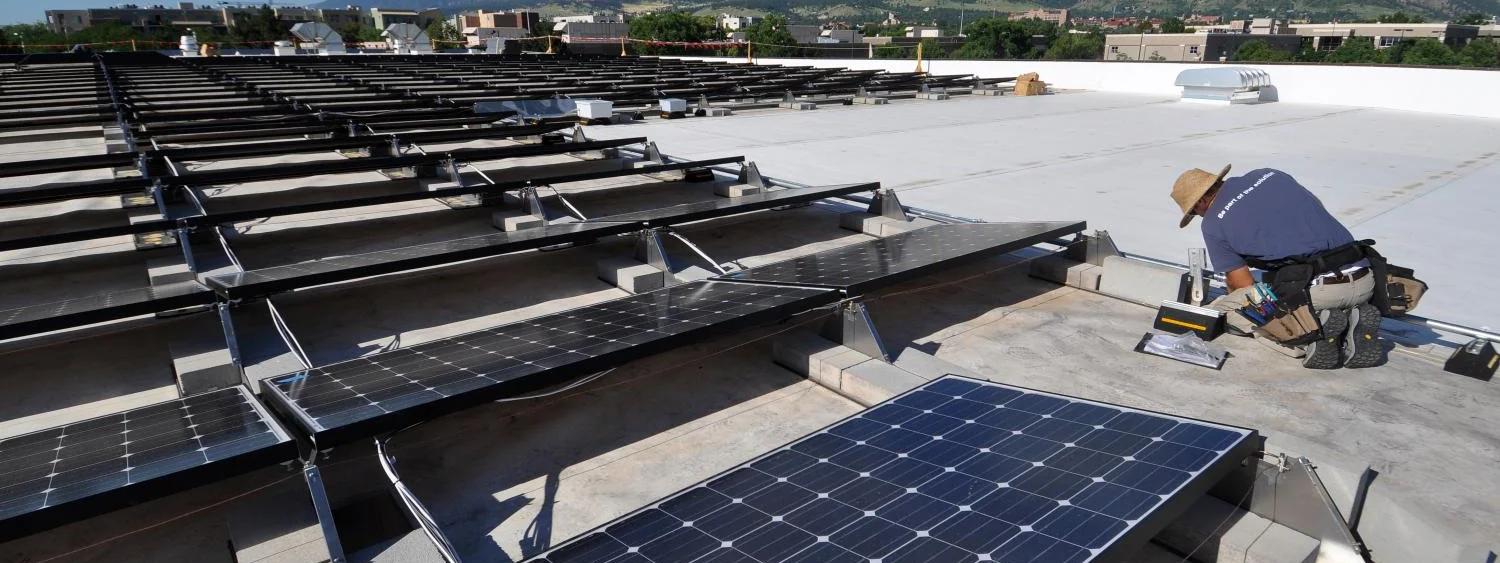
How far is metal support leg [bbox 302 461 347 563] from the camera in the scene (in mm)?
3379

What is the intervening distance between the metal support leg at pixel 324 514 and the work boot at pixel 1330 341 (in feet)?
20.6

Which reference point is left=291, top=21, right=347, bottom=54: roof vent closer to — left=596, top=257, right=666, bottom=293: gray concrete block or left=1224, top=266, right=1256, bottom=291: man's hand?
left=596, top=257, right=666, bottom=293: gray concrete block

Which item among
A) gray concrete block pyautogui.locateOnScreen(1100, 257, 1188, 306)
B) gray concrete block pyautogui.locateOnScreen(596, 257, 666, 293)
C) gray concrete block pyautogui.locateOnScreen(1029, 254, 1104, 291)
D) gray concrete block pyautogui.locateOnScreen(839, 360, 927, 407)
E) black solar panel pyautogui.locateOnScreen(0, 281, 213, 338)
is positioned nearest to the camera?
black solar panel pyautogui.locateOnScreen(0, 281, 213, 338)

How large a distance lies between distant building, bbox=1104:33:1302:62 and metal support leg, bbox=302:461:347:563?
256 feet

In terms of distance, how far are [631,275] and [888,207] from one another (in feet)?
12.3

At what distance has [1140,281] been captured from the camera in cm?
731

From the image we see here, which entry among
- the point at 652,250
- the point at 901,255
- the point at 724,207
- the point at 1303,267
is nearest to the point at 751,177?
the point at 724,207

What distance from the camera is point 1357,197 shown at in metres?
11.7

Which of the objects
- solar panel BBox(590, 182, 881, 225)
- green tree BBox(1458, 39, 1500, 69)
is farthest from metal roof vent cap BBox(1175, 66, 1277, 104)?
green tree BBox(1458, 39, 1500, 69)

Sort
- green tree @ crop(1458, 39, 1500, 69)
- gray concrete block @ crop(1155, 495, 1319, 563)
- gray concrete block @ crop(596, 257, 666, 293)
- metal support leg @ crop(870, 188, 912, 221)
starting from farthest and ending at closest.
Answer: green tree @ crop(1458, 39, 1500, 69) → metal support leg @ crop(870, 188, 912, 221) → gray concrete block @ crop(596, 257, 666, 293) → gray concrete block @ crop(1155, 495, 1319, 563)

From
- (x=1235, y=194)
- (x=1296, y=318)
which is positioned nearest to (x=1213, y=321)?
(x=1296, y=318)

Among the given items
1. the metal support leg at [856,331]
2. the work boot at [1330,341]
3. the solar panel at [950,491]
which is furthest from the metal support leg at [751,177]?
the solar panel at [950,491]

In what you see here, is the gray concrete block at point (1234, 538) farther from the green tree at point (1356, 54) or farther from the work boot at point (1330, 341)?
the green tree at point (1356, 54)

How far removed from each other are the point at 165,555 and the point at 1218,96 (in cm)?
2857
